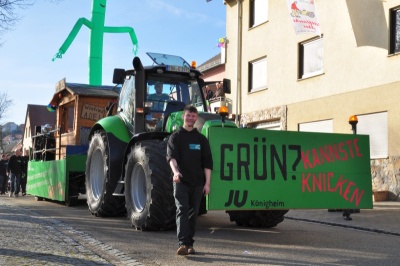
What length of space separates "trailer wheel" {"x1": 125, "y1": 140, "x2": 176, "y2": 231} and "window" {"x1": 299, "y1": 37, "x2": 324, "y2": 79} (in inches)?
437

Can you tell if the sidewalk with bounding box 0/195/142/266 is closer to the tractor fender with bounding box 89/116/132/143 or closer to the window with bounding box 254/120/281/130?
the tractor fender with bounding box 89/116/132/143

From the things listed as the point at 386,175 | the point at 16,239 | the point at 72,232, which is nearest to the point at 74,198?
the point at 72,232

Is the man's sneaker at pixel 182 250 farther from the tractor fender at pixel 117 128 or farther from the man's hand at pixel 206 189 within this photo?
the tractor fender at pixel 117 128

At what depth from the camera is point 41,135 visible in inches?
602

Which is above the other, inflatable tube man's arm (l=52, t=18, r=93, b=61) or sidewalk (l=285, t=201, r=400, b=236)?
inflatable tube man's arm (l=52, t=18, r=93, b=61)

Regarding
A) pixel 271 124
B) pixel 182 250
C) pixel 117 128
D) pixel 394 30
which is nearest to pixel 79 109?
pixel 117 128

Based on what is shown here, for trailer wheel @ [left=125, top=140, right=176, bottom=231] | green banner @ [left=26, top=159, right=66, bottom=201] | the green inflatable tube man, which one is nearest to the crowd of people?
green banner @ [left=26, top=159, right=66, bottom=201]

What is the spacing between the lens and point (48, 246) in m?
6.62

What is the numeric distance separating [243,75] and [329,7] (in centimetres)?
533

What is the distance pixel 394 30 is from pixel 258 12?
6.98 metres

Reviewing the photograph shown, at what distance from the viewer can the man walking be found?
20.3ft

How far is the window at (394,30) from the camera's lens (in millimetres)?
15273

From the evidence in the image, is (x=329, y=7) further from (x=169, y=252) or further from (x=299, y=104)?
(x=169, y=252)

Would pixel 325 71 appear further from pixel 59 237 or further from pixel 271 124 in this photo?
pixel 59 237
